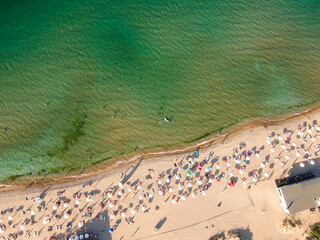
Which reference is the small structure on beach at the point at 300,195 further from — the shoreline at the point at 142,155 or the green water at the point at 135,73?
the green water at the point at 135,73

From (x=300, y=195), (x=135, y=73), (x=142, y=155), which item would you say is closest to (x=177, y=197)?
(x=142, y=155)

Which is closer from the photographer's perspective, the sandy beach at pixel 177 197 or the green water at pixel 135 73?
the sandy beach at pixel 177 197

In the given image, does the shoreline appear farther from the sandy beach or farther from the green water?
the green water

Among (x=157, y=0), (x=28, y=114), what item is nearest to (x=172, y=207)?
(x=28, y=114)

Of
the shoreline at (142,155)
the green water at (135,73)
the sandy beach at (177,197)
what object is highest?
the green water at (135,73)

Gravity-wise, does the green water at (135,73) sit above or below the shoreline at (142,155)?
above

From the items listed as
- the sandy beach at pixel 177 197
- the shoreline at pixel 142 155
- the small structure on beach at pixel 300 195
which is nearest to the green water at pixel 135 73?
the shoreline at pixel 142 155
